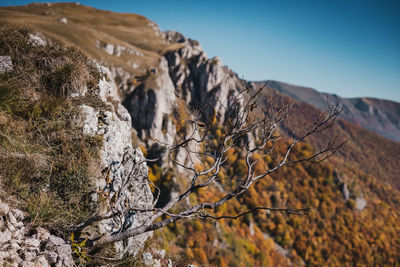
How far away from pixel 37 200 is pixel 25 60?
4513 millimetres

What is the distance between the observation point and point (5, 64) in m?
4.88

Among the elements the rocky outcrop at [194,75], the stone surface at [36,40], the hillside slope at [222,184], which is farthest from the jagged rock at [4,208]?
the rocky outcrop at [194,75]

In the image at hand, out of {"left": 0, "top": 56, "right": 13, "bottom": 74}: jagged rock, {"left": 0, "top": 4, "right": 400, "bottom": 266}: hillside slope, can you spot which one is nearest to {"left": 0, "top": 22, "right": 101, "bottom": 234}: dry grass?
{"left": 0, "top": 56, "right": 13, "bottom": 74}: jagged rock

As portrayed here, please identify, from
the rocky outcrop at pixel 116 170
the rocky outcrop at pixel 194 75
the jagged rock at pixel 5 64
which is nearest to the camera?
the rocky outcrop at pixel 116 170

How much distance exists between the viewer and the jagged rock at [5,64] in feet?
15.7

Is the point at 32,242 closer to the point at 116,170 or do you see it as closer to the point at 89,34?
the point at 116,170

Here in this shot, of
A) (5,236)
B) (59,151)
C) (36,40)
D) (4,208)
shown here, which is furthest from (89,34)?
(5,236)

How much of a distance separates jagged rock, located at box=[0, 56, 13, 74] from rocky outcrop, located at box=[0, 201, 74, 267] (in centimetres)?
394

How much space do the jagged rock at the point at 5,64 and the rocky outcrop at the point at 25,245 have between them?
3.94m

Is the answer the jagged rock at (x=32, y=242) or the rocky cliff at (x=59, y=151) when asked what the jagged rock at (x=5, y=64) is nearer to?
the rocky cliff at (x=59, y=151)

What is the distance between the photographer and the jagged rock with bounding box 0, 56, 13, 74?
4.79m

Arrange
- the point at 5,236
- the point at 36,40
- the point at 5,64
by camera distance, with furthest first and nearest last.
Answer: the point at 36,40 < the point at 5,64 < the point at 5,236

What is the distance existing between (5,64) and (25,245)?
4.81 m

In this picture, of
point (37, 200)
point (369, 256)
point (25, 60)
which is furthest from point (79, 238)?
point (369, 256)
